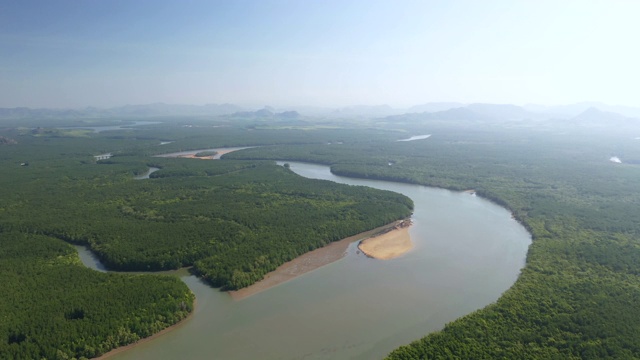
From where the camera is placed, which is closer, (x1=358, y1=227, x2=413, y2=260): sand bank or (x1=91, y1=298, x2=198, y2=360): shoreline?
(x1=91, y1=298, x2=198, y2=360): shoreline

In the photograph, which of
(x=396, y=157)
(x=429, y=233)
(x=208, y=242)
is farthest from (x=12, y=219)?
(x=396, y=157)

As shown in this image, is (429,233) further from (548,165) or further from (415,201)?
(548,165)

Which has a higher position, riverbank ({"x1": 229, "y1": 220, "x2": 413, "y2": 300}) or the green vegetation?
the green vegetation

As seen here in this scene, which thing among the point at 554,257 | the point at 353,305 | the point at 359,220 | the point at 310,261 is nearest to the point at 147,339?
the point at 353,305

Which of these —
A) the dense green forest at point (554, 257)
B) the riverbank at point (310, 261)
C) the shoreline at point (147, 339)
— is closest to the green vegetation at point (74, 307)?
the shoreline at point (147, 339)

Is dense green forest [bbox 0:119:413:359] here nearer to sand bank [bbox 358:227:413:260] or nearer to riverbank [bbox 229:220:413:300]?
riverbank [bbox 229:220:413:300]

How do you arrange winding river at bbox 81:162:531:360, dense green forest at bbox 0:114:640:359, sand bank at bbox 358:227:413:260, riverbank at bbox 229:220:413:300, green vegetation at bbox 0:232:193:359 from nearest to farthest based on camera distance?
green vegetation at bbox 0:232:193:359, winding river at bbox 81:162:531:360, dense green forest at bbox 0:114:640:359, riverbank at bbox 229:220:413:300, sand bank at bbox 358:227:413:260

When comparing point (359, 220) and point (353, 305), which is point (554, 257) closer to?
point (359, 220)

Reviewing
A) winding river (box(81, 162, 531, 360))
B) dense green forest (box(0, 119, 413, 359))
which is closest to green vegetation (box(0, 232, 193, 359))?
dense green forest (box(0, 119, 413, 359))
